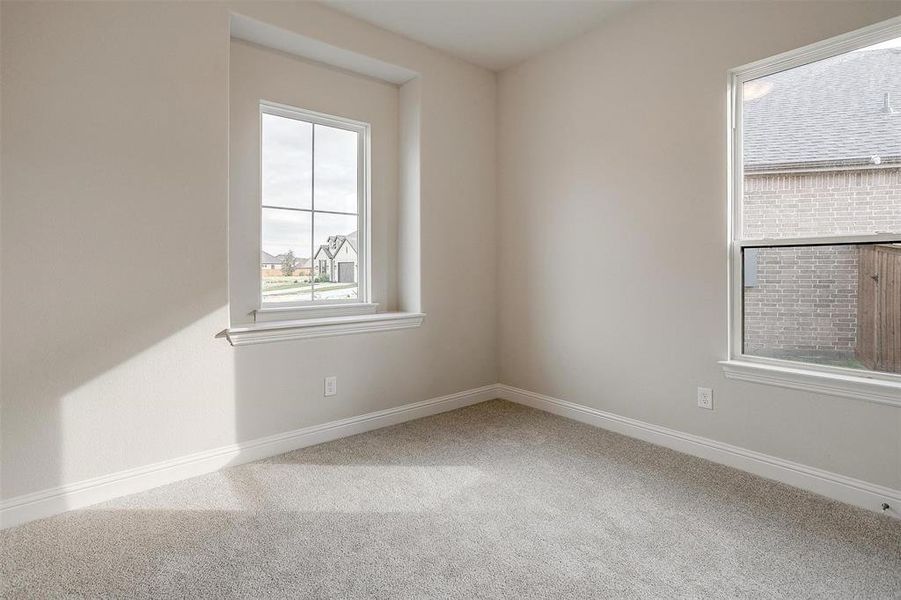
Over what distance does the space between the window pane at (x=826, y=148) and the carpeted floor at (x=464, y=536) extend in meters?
1.30

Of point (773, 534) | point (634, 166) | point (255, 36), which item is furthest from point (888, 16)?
point (255, 36)

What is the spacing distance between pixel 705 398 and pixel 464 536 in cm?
161

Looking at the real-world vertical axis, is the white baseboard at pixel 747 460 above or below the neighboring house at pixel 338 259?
below

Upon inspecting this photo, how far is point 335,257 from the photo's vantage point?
3.46m

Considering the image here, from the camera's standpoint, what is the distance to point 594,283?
3385 mm

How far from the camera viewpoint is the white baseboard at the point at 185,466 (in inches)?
85.3

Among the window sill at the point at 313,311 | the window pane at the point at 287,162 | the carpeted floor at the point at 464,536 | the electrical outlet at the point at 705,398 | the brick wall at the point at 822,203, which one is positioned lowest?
the carpeted floor at the point at 464,536

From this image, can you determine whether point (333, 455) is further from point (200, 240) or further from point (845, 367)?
point (845, 367)

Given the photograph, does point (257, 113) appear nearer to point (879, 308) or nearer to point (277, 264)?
point (277, 264)

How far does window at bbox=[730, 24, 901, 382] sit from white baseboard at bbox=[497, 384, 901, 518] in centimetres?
48

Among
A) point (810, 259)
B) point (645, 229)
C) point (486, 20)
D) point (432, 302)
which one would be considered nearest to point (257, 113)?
point (486, 20)

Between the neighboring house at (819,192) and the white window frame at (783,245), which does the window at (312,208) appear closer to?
the white window frame at (783,245)

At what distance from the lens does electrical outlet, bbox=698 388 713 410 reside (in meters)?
2.80

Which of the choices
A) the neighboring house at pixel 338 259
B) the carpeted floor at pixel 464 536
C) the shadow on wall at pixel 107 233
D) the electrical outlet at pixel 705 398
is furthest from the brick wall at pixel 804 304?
the shadow on wall at pixel 107 233
